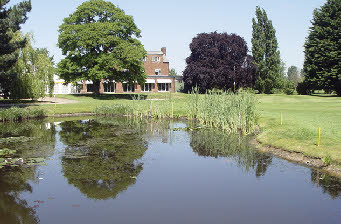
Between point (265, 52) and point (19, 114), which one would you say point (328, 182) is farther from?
point (265, 52)

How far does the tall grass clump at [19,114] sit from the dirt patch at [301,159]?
56.1 feet

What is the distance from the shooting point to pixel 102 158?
1270 centimetres

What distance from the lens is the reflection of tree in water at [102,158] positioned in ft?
31.5

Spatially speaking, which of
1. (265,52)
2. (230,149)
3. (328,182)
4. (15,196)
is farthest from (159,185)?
(265,52)

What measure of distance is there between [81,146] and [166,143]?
152 inches

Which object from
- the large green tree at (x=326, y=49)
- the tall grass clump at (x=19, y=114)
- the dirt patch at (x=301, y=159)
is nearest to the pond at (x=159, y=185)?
the dirt patch at (x=301, y=159)

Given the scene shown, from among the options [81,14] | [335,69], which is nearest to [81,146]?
[81,14]

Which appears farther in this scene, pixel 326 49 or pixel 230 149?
pixel 326 49

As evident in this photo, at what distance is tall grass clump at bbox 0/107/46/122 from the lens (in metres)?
23.6

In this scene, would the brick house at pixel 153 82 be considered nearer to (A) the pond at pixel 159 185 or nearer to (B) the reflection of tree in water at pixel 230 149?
(B) the reflection of tree in water at pixel 230 149

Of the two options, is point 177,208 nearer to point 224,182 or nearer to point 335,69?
point 224,182

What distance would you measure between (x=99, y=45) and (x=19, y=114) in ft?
77.5

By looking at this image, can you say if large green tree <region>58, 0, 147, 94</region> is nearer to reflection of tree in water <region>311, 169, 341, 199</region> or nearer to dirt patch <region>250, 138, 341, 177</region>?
dirt patch <region>250, 138, 341, 177</region>

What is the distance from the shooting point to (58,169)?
1120 cm
